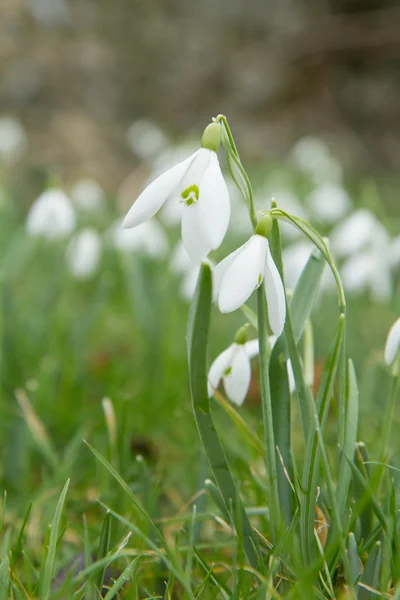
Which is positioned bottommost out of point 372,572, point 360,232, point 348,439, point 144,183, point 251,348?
point 372,572

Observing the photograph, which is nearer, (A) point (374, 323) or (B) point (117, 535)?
(B) point (117, 535)

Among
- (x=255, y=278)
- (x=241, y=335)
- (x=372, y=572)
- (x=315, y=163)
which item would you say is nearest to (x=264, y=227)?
(x=255, y=278)

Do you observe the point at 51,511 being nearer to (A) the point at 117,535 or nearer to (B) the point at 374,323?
(A) the point at 117,535

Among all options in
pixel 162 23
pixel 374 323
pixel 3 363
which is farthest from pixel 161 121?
pixel 3 363

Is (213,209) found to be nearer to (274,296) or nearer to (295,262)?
(274,296)

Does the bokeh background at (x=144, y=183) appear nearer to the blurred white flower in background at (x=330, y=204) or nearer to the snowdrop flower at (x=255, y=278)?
the blurred white flower in background at (x=330, y=204)

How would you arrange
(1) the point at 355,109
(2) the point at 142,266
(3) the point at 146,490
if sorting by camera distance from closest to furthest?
(3) the point at 146,490 → (2) the point at 142,266 → (1) the point at 355,109
